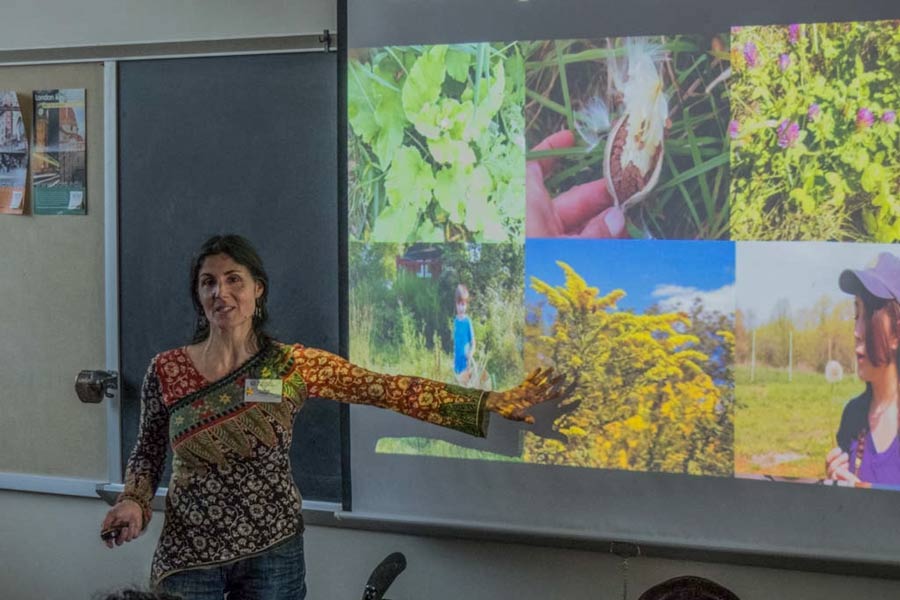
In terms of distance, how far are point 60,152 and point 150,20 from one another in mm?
480

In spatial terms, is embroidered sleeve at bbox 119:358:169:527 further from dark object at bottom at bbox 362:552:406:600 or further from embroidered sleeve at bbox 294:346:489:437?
dark object at bottom at bbox 362:552:406:600

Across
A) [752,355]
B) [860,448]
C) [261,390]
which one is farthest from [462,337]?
[860,448]

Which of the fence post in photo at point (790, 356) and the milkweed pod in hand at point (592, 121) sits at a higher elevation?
the milkweed pod in hand at point (592, 121)

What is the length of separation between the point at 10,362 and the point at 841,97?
2467 millimetres

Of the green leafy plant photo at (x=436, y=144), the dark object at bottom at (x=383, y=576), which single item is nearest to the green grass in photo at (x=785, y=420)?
the green leafy plant photo at (x=436, y=144)

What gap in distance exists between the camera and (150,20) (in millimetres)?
3105

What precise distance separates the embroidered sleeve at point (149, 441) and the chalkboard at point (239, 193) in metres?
0.58

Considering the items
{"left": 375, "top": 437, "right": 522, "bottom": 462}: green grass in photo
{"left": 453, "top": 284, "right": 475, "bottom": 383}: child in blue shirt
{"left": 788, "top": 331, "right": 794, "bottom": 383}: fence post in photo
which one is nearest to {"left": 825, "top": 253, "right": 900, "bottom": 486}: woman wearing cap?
{"left": 788, "top": 331, "right": 794, "bottom": 383}: fence post in photo

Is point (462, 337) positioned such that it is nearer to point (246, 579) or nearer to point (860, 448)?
point (246, 579)

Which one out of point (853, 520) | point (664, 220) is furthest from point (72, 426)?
point (853, 520)

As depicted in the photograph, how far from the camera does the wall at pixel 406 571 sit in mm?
2660

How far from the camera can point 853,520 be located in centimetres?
256

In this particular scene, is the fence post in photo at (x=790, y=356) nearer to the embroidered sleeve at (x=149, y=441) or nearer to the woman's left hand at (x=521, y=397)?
the woman's left hand at (x=521, y=397)

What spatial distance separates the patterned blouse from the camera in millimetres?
2404
